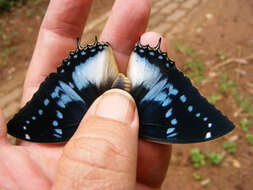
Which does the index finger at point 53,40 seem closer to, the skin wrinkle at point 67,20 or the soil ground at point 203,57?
the skin wrinkle at point 67,20

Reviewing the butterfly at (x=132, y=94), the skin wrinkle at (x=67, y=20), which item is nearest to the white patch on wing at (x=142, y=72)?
the butterfly at (x=132, y=94)

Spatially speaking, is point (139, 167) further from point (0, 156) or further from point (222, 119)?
point (0, 156)

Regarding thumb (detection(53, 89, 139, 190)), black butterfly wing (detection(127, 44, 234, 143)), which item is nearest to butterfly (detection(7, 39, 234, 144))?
black butterfly wing (detection(127, 44, 234, 143))

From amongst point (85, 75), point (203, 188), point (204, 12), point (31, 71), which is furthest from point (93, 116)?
point (204, 12)

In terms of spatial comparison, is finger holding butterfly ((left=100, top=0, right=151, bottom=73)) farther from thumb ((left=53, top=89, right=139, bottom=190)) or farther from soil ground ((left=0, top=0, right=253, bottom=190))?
soil ground ((left=0, top=0, right=253, bottom=190))

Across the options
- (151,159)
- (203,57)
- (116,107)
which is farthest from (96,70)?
(203,57)

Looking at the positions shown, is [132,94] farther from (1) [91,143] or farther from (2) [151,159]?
(1) [91,143]
